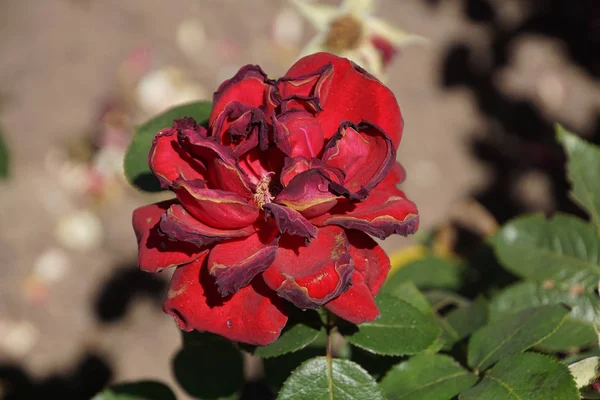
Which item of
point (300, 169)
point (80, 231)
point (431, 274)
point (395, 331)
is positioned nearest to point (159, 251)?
point (300, 169)

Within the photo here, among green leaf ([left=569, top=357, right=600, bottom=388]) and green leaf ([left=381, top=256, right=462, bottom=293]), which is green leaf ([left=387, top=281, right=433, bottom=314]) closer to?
green leaf ([left=569, top=357, right=600, bottom=388])

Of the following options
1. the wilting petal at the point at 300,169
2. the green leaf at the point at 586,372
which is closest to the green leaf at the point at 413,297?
the green leaf at the point at 586,372

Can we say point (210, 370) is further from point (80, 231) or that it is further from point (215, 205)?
point (80, 231)

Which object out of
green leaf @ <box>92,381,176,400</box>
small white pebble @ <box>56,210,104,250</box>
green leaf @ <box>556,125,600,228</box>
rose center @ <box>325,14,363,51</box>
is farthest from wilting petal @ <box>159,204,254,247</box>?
small white pebble @ <box>56,210,104,250</box>

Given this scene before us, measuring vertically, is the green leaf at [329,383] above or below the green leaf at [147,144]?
below

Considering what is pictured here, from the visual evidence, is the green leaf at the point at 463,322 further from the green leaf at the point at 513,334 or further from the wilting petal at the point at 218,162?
the wilting petal at the point at 218,162
